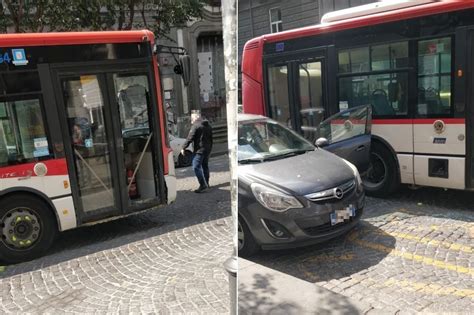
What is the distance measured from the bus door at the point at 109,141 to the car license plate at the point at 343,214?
3.09 m

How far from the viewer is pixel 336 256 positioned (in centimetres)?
289

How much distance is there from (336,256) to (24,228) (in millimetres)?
3667

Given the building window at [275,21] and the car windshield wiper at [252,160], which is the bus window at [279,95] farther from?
the building window at [275,21]

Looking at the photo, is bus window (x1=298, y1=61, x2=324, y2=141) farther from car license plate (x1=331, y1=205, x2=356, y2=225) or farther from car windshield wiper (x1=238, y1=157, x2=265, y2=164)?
car license plate (x1=331, y1=205, x2=356, y2=225)

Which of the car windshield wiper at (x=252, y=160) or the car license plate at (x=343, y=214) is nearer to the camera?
the car windshield wiper at (x=252, y=160)

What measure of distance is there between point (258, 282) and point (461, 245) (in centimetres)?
144

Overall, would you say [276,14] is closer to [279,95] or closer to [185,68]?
[279,95]

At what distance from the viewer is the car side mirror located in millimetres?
2910

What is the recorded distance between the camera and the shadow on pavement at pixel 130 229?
5.15m

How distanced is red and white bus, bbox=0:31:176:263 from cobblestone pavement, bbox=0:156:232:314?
379 millimetres

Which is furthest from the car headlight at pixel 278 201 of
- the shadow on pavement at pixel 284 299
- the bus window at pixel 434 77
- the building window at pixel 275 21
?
the bus window at pixel 434 77

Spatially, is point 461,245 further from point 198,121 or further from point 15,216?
point 198,121

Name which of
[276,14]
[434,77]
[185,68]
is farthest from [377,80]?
[185,68]

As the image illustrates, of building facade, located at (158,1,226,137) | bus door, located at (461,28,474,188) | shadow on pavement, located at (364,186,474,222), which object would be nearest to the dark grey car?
shadow on pavement, located at (364,186,474,222)
